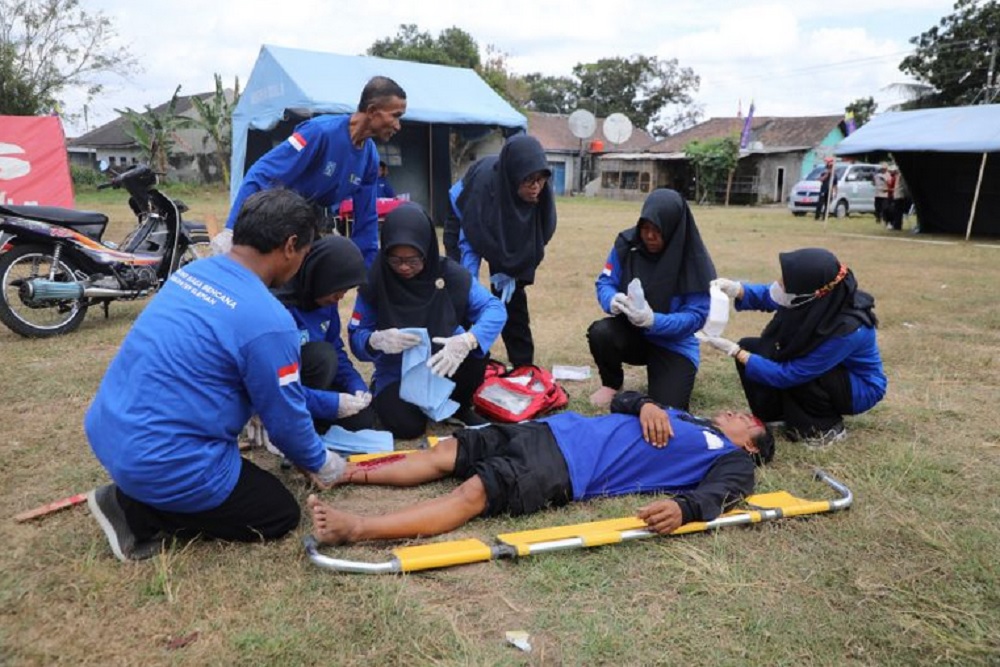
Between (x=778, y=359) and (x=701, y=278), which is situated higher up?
(x=701, y=278)

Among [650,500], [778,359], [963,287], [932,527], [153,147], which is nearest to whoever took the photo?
[932,527]

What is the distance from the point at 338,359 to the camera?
11.0 ft

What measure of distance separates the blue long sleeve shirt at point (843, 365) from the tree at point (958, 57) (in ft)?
98.7

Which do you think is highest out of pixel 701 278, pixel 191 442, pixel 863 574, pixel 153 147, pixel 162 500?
pixel 153 147

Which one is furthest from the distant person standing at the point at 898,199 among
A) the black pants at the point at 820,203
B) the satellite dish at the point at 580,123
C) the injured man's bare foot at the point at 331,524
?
the injured man's bare foot at the point at 331,524

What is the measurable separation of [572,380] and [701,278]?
1.17 meters

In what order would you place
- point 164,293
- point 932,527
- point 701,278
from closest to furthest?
1. point 164,293
2. point 932,527
3. point 701,278

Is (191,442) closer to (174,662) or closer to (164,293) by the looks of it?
(164,293)

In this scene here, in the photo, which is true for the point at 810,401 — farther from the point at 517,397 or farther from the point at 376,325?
the point at 376,325

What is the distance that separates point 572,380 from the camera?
4.48 metres

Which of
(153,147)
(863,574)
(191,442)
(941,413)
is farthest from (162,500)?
(153,147)

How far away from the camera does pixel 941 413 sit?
3850 millimetres

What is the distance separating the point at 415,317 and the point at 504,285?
103 centimetres

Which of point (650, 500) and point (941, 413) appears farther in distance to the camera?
point (941, 413)
